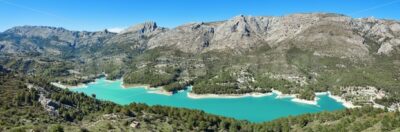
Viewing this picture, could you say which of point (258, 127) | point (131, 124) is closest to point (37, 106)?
point (131, 124)

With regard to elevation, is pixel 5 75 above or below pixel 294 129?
above

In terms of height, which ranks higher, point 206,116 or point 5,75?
point 5,75

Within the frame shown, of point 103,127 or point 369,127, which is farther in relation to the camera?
point 369,127

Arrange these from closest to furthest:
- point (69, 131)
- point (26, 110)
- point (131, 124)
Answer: point (69, 131)
point (131, 124)
point (26, 110)

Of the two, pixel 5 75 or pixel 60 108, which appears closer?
pixel 60 108

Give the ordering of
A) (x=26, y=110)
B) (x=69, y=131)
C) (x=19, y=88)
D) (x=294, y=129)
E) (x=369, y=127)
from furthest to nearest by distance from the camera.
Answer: (x=19, y=88)
(x=294, y=129)
(x=26, y=110)
(x=369, y=127)
(x=69, y=131)

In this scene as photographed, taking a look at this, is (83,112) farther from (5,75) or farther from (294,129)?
(294,129)

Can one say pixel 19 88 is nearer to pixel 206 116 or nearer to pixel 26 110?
pixel 26 110

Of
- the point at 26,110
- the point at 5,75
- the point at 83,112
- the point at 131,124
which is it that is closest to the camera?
the point at 131,124

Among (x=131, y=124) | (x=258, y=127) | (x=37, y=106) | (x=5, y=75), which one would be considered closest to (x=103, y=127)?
(x=131, y=124)

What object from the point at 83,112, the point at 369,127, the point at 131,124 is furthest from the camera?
the point at 83,112
